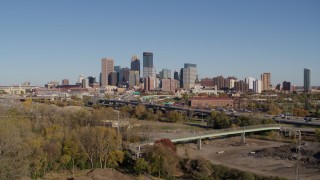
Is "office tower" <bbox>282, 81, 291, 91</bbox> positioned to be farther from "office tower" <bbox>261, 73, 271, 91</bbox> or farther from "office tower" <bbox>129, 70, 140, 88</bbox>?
"office tower" <bbox>129, 70, 140, 88</bbox>

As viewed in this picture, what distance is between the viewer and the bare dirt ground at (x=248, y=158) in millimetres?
20886

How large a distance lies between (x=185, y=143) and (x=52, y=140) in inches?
461

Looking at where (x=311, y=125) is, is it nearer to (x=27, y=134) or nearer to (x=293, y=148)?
(x=293, y=148)

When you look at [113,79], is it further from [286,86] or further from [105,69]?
[286,86]

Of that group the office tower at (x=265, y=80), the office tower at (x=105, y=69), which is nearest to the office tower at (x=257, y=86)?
the office tower at (x=265, y=80)

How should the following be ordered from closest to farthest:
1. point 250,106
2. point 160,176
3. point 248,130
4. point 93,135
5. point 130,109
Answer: point 160,176 → point 93,135 → point 248,130 → point 130,109 → point 250,106

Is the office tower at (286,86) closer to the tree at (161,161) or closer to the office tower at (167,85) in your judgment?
the office tower at (167,85)

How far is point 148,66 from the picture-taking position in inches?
6791

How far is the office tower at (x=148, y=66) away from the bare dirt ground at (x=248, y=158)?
138345 millimetres

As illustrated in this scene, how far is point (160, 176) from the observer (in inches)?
745

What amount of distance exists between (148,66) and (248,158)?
149 meters

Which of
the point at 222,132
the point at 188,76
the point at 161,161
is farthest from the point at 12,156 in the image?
the point at 188,76

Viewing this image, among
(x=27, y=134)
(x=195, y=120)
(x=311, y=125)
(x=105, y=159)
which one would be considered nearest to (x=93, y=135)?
(x=105, y=159)

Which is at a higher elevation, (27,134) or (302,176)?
(27,134)
